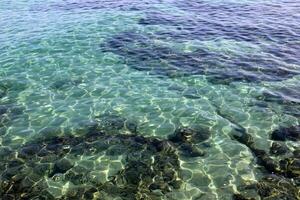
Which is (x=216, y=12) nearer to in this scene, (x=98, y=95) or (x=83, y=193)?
(x=98, y=95)

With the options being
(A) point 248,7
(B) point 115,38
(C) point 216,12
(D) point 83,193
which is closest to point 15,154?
(D) point 83,193

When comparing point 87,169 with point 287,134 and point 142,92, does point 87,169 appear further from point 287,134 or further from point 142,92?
point 287,134

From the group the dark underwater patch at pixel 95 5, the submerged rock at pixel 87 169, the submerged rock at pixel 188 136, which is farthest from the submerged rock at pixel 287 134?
the dark underwater patch at pixel 95 5

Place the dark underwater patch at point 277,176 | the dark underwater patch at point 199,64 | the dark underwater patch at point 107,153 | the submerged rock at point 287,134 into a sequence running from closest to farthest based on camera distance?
the dark underwater patch at point 277,176 < the dark underwater patch at point 107,153 < the submerged rock at point 287,134 < the dark underwater patch at point 199,64

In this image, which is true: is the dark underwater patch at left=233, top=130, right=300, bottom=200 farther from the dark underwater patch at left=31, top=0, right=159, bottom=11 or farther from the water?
the dark underwater patch at left=31, top=0, right=159, bottom=11

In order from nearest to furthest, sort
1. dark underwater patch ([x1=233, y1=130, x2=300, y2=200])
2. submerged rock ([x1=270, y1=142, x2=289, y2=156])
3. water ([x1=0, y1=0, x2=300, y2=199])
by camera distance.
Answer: dark underwater patch ([x1=233, y1=130, x2=300, y2=200]) < water ([x1=0, y1=0, x2=300, y2=199]) < submerged rock ([x1=270, y1=142, x2=289, y2=156])

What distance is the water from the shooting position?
58.6 feet

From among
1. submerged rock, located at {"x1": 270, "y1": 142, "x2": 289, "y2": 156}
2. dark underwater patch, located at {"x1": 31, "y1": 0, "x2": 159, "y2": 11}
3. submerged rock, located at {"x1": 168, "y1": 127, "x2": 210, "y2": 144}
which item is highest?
submerged rock, located at {"x1": 270, "y1": 142, "x2": 289, "y2": 156}

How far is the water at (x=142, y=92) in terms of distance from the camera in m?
17.9

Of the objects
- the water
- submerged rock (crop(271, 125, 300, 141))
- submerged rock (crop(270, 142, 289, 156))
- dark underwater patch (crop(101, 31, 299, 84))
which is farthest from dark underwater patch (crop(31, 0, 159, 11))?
submerged rock (crop(270, 142, 289, 156))

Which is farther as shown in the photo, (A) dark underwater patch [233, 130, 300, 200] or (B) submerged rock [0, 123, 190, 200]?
(B) submerged rock [0, 123, 190, 200]

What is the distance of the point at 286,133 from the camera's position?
2059 centimetres

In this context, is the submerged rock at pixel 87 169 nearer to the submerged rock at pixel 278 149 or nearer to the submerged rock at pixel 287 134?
the submerged rock at pixel 278 149

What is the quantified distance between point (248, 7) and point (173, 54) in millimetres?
16526
